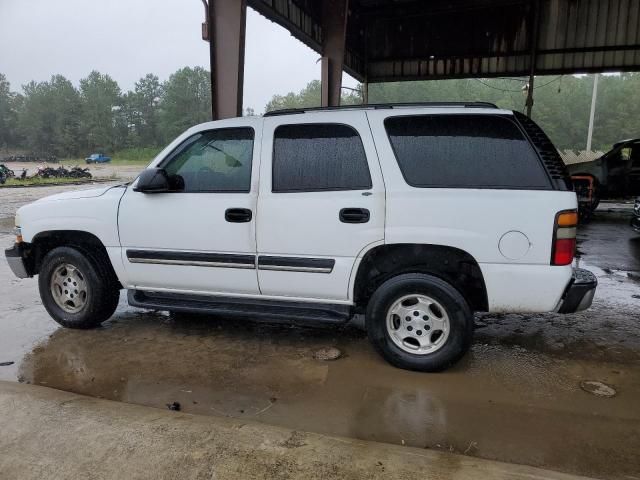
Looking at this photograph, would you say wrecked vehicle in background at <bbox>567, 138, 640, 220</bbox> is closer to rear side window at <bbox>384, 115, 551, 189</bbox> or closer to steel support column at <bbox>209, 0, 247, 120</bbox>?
steel support column at <bbox>209, 0, 247, 120</bbox>

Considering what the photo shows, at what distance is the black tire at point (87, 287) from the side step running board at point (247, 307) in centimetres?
28

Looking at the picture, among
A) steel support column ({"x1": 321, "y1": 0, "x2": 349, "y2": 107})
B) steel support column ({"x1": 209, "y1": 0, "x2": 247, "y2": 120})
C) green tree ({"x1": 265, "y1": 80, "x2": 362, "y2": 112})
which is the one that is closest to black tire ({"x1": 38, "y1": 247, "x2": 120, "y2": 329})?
steel support column ({"x1": 209, "y1": 0, "x2": 247, "y2": 120})

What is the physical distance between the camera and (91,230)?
4133 mm

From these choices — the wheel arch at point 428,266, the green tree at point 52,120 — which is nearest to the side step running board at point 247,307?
the wheel arch at point 428,266

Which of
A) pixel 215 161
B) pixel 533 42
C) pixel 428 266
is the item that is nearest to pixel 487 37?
pixel 533 42

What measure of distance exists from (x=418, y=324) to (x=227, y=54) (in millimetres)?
5548

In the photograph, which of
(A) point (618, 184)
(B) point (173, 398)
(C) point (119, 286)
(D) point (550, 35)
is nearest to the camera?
(B) point (173, 398)

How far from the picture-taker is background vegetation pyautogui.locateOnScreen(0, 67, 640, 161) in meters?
64.7

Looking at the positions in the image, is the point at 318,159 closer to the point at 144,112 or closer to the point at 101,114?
the point at 101,114

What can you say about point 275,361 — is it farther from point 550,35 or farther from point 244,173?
point 550,35

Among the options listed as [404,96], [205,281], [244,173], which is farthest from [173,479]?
[404,96]

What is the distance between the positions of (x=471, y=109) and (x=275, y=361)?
2.40 metres

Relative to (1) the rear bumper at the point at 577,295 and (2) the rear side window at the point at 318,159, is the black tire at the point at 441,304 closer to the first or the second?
(1) the rear bumper at the point at 577,295

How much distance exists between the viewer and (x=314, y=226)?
355 cm
